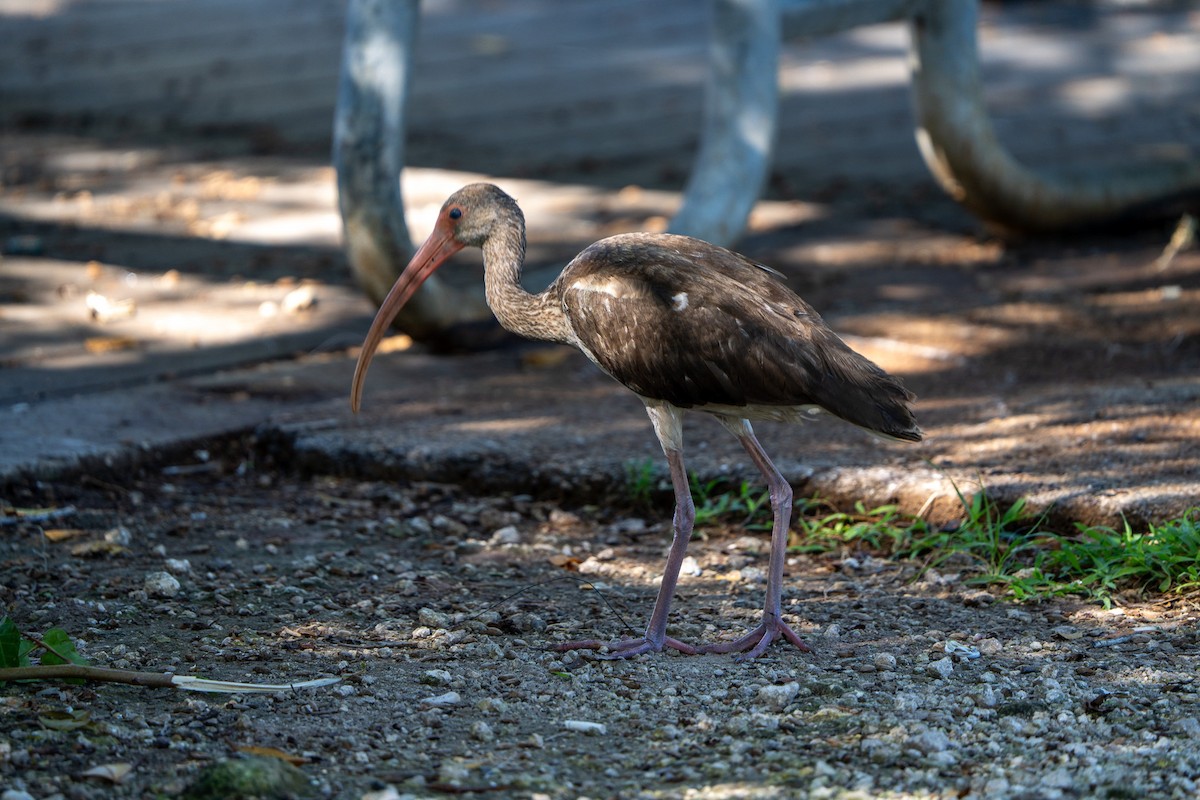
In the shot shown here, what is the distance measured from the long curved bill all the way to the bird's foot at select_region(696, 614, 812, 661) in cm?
159

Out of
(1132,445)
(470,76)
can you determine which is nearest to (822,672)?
(1132,445)

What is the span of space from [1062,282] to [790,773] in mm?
4631

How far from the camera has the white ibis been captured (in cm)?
377

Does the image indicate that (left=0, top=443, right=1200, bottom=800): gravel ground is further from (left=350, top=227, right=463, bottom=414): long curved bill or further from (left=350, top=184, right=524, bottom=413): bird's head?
(left=350, top=184, right=524, bottom=413): bird's head

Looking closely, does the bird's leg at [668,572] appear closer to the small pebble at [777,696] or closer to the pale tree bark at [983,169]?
the small pebble at [777,696]

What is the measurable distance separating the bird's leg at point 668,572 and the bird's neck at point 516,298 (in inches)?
15.8

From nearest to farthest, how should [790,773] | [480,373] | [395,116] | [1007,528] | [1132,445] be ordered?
1. [790,773]
2. [1007,528]
3. [1132,445]
4. [395,116]
5. [480,373]

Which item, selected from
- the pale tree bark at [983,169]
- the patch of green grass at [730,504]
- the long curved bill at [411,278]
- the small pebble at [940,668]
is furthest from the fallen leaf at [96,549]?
the pale tree bark at [983,169]

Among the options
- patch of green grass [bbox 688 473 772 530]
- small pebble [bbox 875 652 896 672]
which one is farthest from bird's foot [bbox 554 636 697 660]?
patch of green grass [bbox 688 473 772 530]

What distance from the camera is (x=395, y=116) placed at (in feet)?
19.2

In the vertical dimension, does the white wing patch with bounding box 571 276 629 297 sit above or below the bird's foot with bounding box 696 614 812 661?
above

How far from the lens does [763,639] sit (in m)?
3.78

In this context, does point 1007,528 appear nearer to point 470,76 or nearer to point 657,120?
point 657,120

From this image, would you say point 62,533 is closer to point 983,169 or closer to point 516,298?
point 516,298
